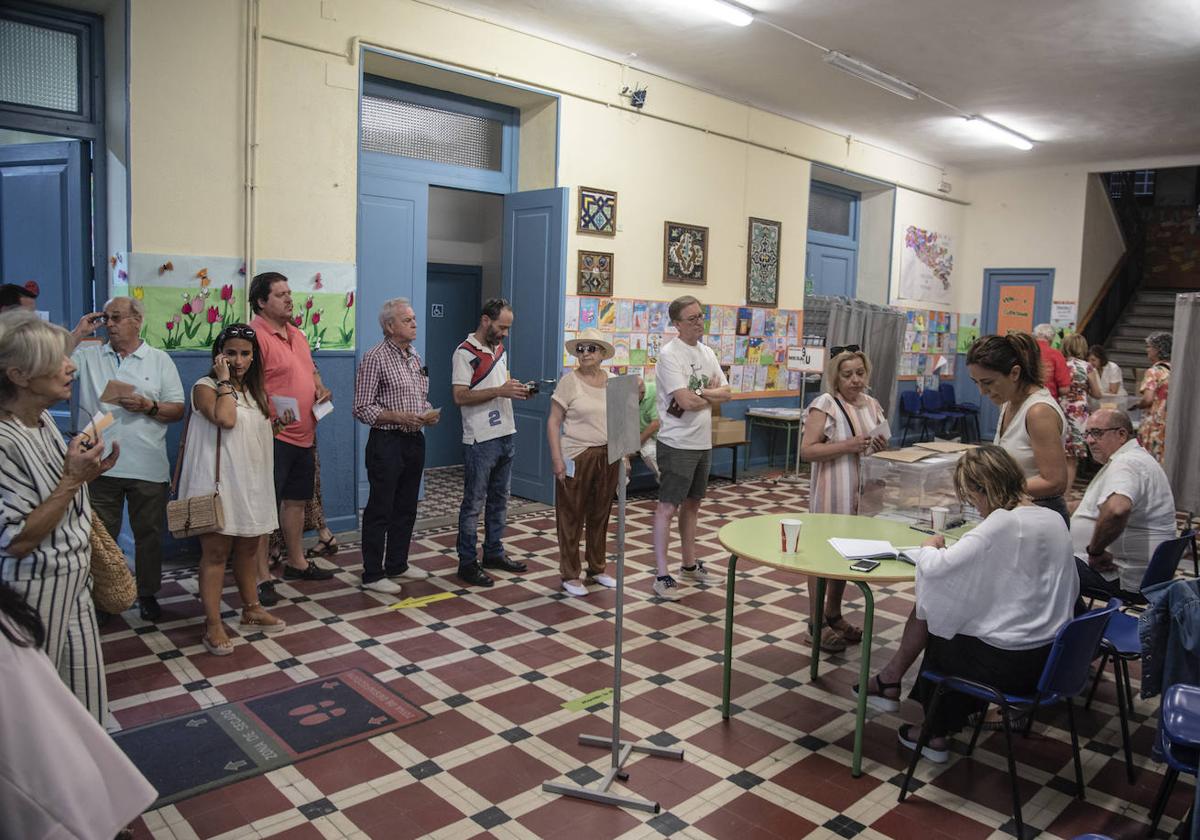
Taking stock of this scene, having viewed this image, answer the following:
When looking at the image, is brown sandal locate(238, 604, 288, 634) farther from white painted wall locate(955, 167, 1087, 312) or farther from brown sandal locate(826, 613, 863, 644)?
white painted wall locate(955, 167, 1087, 312)

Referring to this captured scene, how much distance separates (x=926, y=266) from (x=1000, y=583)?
9.92 metres

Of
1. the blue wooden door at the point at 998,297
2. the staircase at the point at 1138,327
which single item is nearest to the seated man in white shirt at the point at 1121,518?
the blue wooden door at the point at 998,297

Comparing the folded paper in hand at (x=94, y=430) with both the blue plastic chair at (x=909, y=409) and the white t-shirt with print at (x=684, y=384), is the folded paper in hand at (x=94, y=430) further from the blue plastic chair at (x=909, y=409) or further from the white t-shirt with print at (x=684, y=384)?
the blue plastic chair at (x=909, y=409)

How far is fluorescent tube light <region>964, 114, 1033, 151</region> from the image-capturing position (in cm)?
940

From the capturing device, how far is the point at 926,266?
38.9 ft

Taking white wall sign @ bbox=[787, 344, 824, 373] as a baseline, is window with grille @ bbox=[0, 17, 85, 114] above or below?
above

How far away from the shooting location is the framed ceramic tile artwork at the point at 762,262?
905 centimetres

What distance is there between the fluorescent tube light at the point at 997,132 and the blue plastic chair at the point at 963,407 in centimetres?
327

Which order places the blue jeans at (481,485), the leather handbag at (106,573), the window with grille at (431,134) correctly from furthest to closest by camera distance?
the window with grille at (431,134) < the blue jeans at (481,485) < the leather handbag at (106,573)

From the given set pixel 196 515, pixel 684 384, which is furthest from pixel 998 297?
pixel 196 515

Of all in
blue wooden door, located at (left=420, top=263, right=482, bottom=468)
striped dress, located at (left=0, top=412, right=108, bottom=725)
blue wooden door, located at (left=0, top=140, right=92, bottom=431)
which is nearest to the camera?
striped dress, located at (left=0, top=412, right=108, bottom=725)

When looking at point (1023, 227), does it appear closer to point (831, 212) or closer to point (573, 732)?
point (831, 212)

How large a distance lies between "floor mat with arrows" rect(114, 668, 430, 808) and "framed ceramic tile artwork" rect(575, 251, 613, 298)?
4.32 metres

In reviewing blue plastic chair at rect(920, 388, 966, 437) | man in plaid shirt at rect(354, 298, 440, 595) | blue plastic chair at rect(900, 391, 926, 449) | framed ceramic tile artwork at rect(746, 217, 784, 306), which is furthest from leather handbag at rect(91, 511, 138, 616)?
blue plastic chair at rect(920, 388, 966, 437)
